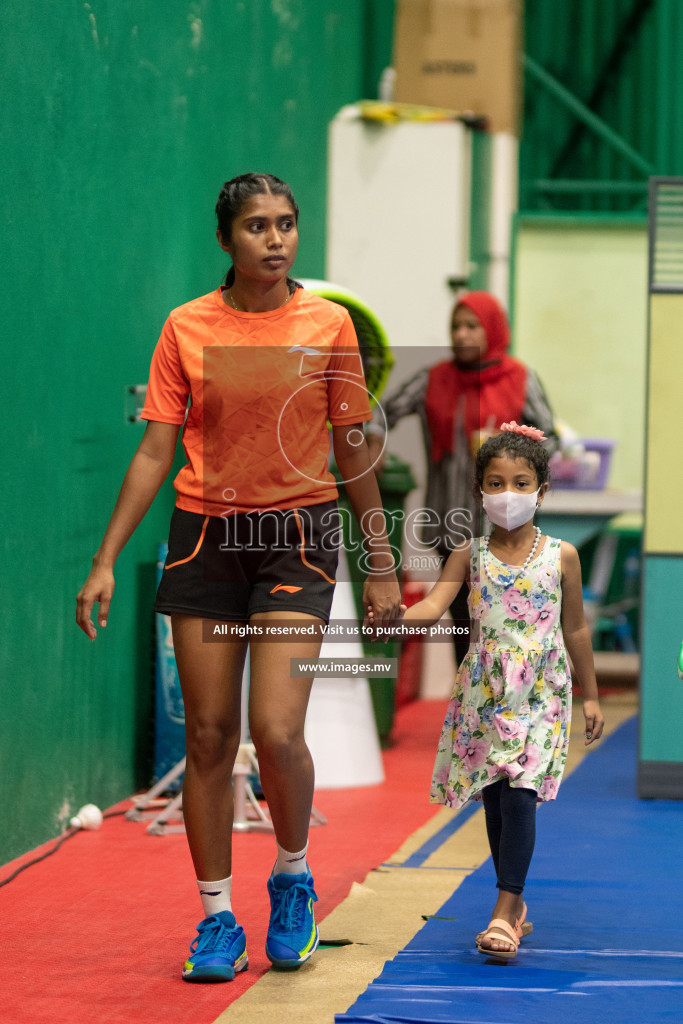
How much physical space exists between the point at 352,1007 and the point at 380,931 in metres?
0.62

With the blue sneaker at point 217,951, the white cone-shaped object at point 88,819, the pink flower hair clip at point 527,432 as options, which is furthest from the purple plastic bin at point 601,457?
the blue sneaker at point 217,951

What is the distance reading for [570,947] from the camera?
3383 mm

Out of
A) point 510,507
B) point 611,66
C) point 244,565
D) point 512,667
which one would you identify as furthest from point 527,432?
point 611,66

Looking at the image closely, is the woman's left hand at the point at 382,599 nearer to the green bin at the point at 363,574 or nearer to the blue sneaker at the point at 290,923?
the blue sneaker at the point at 290,923

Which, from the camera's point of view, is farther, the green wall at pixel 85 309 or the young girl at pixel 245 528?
the green wall at pixel 85 309

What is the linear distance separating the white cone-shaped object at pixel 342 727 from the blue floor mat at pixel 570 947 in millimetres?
831

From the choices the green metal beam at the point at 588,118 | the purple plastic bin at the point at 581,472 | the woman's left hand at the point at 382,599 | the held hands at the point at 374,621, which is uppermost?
the green metal beam at the point at 588,118

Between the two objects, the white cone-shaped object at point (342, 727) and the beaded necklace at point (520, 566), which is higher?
the beaded necklace at point (520, 566)

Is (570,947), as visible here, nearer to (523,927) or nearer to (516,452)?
(523,927)

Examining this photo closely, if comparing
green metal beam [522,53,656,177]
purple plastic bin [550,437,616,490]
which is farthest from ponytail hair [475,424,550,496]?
green metal beam [522,53,656,177]

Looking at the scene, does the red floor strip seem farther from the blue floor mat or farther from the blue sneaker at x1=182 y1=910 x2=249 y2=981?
the blue floor mat

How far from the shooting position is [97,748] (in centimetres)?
486

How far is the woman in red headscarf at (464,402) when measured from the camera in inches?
237

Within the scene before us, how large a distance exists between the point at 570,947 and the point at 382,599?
0.96 m
